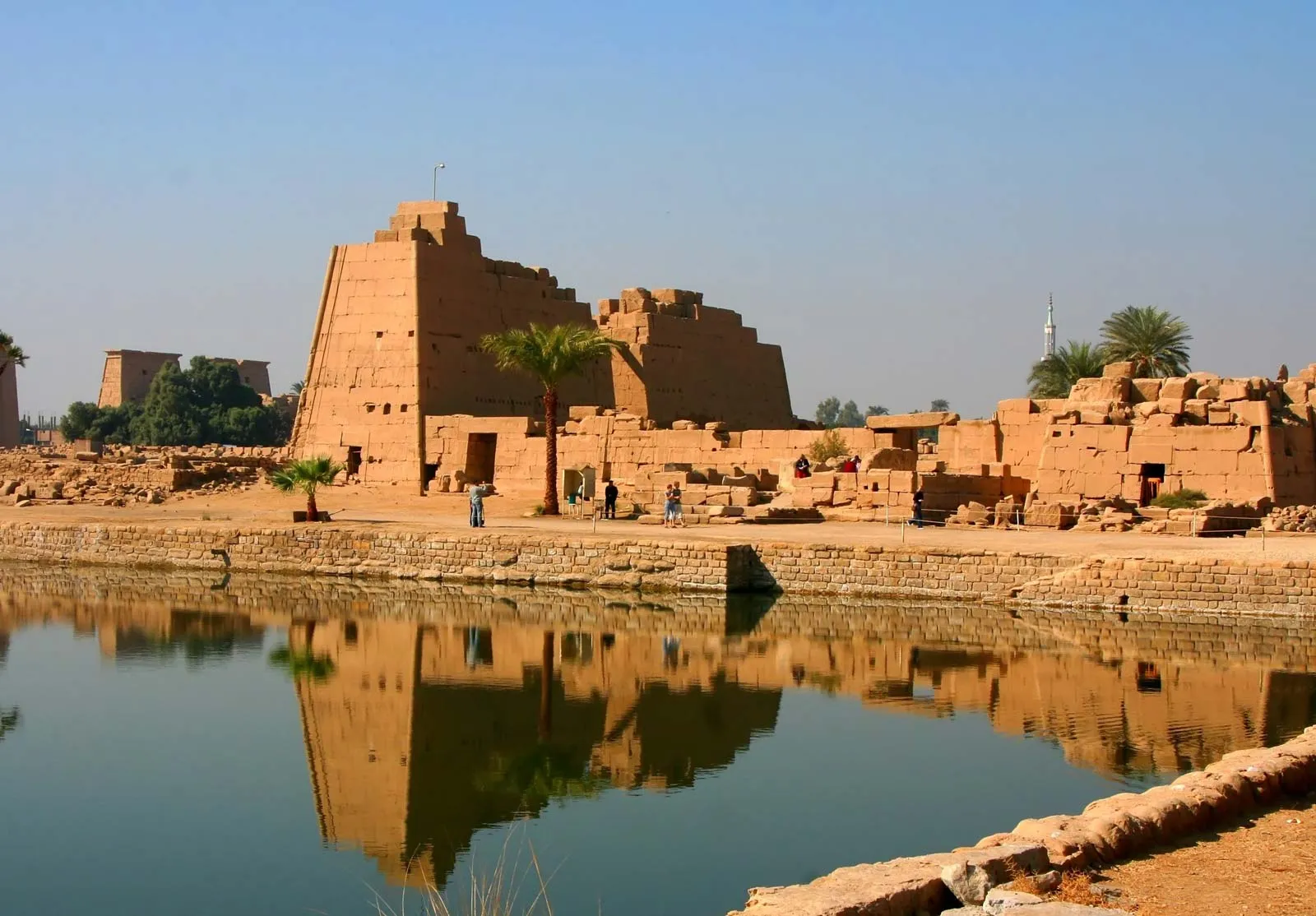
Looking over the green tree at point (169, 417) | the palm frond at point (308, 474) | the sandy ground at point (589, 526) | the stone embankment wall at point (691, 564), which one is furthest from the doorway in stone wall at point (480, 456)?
the green tree at point (169, 417)

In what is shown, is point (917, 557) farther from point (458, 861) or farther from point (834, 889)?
Result: point (834, 889)

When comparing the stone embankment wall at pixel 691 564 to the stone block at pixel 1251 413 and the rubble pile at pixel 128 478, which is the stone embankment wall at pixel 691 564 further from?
the stone block at pixel 1251 413

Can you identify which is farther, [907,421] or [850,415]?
[850,415]

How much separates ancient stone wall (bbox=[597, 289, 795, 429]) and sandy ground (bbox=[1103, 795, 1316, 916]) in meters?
24.9

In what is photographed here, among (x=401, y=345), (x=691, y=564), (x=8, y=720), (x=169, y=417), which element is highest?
(x=401, y=345)

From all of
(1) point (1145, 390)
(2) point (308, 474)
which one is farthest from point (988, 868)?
(1) point (1145, 390)

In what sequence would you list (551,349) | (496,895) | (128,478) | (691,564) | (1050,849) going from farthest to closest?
(128,478)
(551,349)
(691,564)
(496,895)
(1050,849)

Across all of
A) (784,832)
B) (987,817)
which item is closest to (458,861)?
(784,832)

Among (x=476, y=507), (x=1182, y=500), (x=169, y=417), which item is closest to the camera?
(x=1182, y=500)

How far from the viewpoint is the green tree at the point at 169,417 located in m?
55.4

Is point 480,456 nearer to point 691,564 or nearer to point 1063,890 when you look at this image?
point 691,564

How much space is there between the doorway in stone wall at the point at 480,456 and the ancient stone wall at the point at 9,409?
1646 inches

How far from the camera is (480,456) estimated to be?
29484 millimetres

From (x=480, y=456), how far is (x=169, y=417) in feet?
99.9
